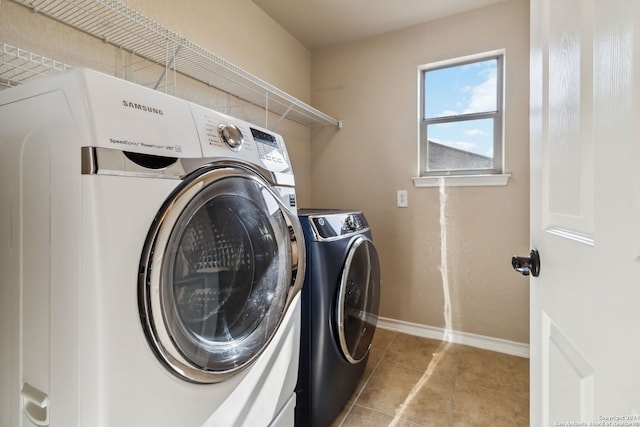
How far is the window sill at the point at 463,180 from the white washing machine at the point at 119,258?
5.19 ft

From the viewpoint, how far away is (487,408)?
1429 mm

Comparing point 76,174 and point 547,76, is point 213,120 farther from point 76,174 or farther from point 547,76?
point 547,76

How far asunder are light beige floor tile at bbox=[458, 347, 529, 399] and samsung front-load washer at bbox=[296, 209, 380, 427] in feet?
2.52

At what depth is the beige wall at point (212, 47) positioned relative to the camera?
1008 mm

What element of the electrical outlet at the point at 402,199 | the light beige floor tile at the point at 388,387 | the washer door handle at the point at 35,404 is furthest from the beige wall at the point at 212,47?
the light beige floor tile at the point at 388,387

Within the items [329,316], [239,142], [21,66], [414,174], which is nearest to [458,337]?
[414,174]

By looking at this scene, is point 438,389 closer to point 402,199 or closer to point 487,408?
point 487,408

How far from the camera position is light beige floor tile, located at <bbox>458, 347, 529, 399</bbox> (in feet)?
5.23

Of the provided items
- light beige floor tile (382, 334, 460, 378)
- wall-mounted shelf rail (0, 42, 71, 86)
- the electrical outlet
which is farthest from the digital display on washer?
light beige floor tile (382, 334, 460, 378)

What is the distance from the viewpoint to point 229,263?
0.85m

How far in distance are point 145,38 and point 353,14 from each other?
1.41 metres

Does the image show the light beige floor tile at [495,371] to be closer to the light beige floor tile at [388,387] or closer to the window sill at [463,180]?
the light beige floor tile at [388,387]

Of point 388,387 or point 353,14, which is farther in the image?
point 353,14

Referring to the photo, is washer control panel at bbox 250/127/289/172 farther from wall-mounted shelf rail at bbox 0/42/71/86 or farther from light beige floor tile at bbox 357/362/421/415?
light beige floor tile at bbox 357/362/421/415
